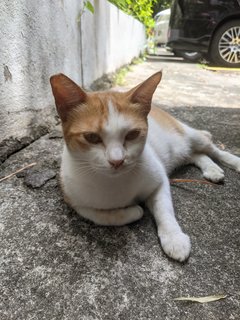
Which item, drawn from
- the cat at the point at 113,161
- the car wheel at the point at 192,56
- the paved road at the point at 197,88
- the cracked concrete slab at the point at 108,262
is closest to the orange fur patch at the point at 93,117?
the cat at the point at 113,161

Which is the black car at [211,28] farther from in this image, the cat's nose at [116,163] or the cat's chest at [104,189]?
the cat's nose at [116,163]

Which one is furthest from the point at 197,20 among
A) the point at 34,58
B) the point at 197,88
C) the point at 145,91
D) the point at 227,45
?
the point at 145,91

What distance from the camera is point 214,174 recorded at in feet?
6.65

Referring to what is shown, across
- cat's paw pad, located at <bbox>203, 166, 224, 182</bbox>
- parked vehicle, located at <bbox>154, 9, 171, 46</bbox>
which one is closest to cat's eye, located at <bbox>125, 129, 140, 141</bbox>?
cat's paw pad, located at <bbox>203, 166, 224, 182</bbox>

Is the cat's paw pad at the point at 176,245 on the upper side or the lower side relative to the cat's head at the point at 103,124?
lower

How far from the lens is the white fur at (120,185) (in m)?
1.33

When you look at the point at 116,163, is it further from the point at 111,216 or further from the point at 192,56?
the point at 192,56

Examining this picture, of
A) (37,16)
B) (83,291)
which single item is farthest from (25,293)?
(37,16)

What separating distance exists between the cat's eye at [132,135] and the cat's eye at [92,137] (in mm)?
121

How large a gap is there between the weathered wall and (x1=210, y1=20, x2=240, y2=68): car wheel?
13.7ft

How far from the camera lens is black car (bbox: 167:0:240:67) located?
656 centimetres

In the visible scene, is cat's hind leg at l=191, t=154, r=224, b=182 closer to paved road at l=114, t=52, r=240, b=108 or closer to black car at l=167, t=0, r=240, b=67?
paved road at l=114, t=52, r=240, b=108

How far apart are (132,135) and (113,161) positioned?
0.58 ft

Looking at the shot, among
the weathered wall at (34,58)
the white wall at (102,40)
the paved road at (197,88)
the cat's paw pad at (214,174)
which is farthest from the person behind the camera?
the paved road at (197,88)
